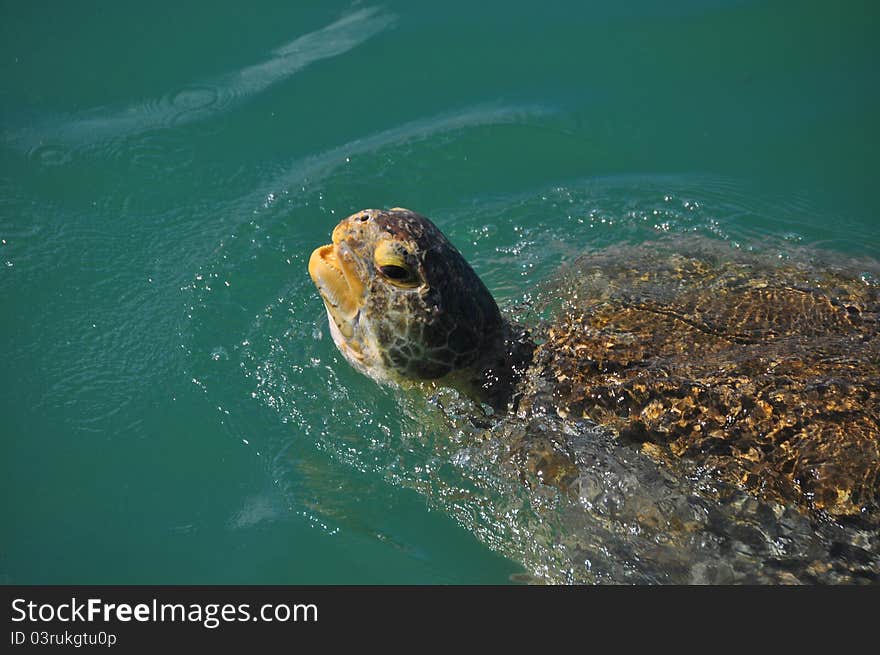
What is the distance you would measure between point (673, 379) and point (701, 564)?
2.94 feet

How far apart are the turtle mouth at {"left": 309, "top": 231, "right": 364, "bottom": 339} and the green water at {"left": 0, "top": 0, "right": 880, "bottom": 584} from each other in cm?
73

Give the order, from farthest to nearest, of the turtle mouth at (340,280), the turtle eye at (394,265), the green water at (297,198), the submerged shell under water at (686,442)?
the green water at (297,198) → the turtle mouth at (340,280) → the turtle eye at (394,265) → the submerged shell under water at (686,442)

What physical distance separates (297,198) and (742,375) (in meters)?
3.68

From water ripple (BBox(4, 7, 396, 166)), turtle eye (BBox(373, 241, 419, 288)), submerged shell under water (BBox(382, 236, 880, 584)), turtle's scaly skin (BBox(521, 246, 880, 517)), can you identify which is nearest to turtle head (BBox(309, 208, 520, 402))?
turtle eye (BBox(373, 241, 419, 288))

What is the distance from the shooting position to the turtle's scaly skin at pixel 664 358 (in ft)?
11.2

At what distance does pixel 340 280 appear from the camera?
3.90 meters

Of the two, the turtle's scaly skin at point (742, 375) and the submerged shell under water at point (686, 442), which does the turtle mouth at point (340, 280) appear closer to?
the submerged shell under water at point (686, 442)

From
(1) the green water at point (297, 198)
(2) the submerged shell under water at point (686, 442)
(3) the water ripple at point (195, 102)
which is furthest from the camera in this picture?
(3) the water ripple at point (195, 102)

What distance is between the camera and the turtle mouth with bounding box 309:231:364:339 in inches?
152

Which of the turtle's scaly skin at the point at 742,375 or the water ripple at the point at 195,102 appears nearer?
the turtle's scaly skin at the point at 742,375

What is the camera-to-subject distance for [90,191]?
228 inches

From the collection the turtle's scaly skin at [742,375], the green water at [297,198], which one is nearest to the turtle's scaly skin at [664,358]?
the turtle's scaly skin at [742,375]

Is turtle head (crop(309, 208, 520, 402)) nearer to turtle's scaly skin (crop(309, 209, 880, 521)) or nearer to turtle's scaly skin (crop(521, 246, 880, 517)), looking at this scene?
turtle's scaly skin (crop(309, 209, 880, 521))
